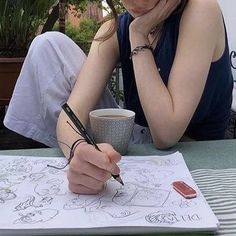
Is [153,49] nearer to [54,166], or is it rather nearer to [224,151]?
[224,151]

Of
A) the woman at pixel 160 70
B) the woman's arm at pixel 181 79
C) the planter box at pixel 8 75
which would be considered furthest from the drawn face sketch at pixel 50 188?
the planter box at pixel 8 75

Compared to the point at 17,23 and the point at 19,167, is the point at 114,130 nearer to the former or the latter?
the point at 19,167

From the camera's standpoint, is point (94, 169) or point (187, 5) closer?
point (94, 169)

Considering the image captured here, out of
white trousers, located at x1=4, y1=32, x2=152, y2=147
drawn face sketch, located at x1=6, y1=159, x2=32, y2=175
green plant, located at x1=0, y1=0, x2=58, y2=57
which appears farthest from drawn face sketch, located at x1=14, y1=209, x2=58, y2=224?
green plant, located at x1=0, y1=0, x2=58, y2=57

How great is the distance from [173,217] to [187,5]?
551 millimetres

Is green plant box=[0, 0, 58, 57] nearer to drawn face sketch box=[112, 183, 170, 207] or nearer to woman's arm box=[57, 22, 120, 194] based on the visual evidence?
woman's arm box=[57, 22, 120, 194]

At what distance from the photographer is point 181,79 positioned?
0.80 meters

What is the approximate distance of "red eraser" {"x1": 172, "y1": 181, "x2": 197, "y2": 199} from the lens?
1.74ft

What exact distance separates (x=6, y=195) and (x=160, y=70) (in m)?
0.50

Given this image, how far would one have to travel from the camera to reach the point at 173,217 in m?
0.47

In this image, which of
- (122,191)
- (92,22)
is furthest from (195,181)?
(92,22)

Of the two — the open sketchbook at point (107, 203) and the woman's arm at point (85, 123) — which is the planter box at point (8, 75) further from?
the open sketchbook at point (107, 203)

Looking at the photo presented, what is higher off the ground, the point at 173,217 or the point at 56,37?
the point at 56,37

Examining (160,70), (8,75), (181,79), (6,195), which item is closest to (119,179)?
(6,195)
